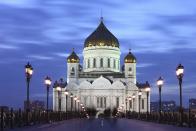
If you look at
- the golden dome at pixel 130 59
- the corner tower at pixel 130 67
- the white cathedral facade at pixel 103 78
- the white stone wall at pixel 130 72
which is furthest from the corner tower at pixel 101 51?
the white stone wall at pixel 130 72

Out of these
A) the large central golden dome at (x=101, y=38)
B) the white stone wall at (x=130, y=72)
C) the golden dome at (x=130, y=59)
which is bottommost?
the white stone wall at (x=130, y=72)

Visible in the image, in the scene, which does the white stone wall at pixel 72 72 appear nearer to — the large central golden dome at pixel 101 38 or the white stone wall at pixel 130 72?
the large central golden dome at pixel 101 38

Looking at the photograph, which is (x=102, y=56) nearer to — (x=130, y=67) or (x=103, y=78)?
(x=103, y=78)

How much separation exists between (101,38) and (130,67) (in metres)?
12.2

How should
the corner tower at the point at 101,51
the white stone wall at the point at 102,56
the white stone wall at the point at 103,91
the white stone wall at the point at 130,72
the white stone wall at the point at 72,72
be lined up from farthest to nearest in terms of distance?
the white stone wall at the point at 72,72, the white stone wall at the point at 130,72, the corner tower at the point at 101,51, the white stone wall at the point at 102,56, the white stone wall at the point at 103,91

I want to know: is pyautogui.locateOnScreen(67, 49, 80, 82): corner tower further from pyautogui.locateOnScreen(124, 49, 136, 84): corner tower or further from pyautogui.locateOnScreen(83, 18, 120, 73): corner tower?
pyautogui.locateOnScreen(124, 49, 136, 84): corner tower

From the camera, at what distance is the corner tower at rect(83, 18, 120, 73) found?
150875mm

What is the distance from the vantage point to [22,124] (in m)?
36.3

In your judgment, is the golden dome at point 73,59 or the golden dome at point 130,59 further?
the golden dome at point 73,59

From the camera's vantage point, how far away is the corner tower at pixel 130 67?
154 m

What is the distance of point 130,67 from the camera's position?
155 metres

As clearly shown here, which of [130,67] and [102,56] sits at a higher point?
[102,56]

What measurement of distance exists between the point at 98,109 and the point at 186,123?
373 feet

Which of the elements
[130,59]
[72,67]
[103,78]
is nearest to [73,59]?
[72,67]
